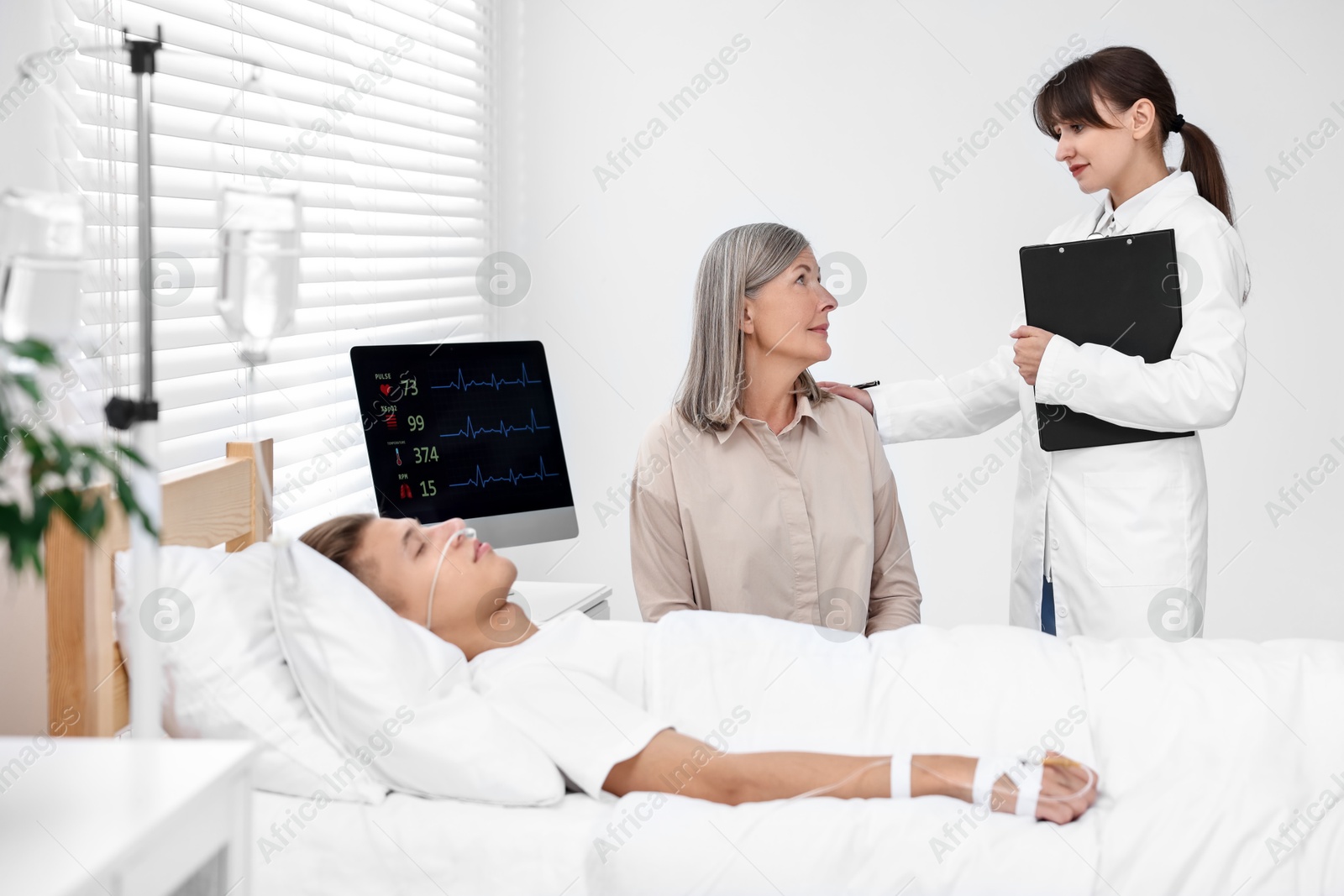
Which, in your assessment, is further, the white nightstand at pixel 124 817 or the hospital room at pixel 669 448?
the hospital room at pixel 669 448

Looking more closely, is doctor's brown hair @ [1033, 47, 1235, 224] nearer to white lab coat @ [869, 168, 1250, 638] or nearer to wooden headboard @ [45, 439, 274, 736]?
white lab coat @ [869, 168, 1250, 638]

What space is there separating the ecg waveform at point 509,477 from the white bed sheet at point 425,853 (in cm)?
97

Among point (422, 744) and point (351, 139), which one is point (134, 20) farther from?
point (422, 744)

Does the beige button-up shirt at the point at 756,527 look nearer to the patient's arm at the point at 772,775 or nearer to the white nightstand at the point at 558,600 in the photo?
the white nightstand at the point at 558,600

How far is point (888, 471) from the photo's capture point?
2008mm

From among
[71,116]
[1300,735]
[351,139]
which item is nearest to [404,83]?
[351,139]

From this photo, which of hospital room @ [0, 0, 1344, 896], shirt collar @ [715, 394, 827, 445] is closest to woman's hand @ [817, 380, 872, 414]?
hospital room @ [0, 0, 1344, 896]

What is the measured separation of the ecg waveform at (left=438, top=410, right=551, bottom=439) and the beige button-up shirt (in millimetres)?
369

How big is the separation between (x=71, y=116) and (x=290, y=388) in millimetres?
706

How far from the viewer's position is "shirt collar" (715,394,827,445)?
1.92 metres

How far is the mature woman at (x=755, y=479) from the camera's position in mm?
1877

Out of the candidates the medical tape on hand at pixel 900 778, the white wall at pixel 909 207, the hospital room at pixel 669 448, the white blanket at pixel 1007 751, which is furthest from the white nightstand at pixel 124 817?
the white wall at pixel 909 207

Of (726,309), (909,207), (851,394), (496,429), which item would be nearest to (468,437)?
(496,429)

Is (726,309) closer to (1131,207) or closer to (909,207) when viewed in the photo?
(1131,207)
